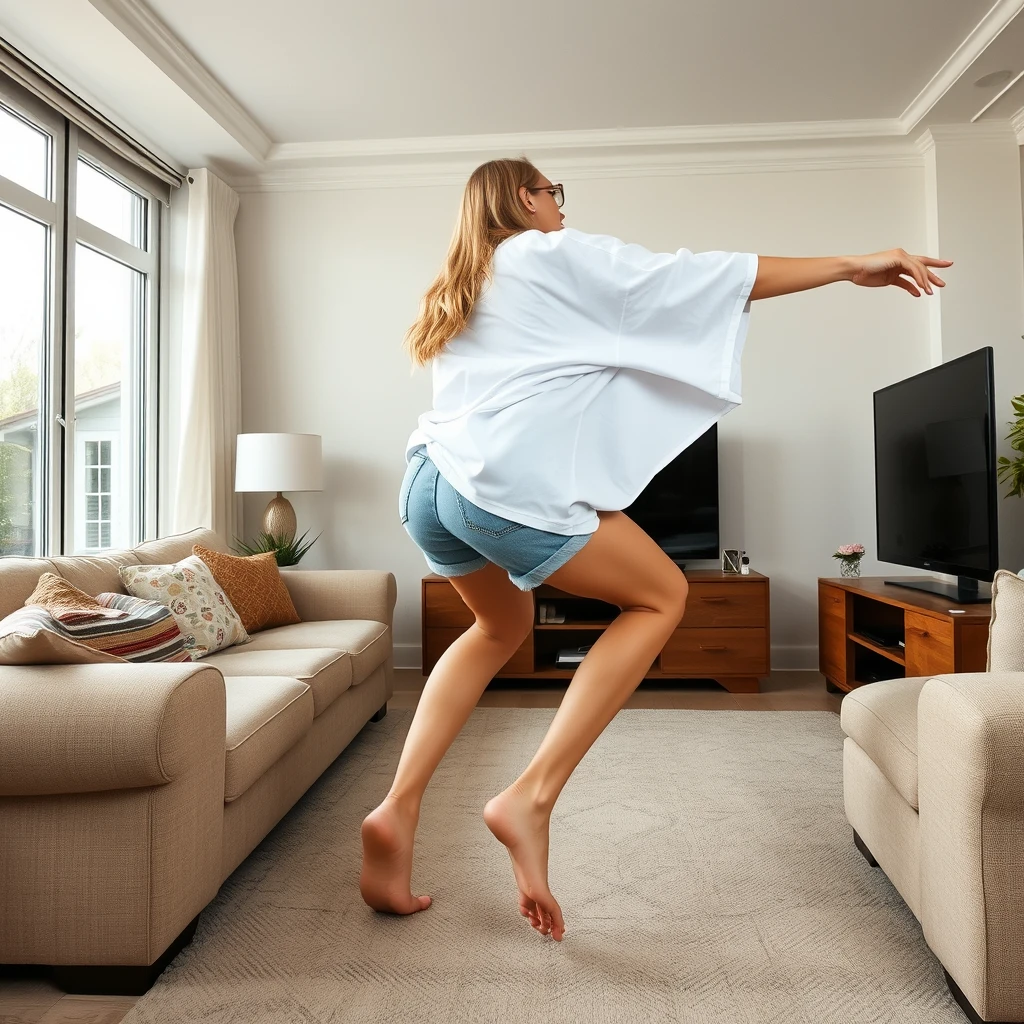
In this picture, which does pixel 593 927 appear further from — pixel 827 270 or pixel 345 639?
pixel 345 639

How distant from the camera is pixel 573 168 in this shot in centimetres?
440

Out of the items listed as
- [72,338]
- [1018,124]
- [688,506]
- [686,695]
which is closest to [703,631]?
[686,695]

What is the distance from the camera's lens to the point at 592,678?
1.42m

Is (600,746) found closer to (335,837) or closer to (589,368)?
(335,837)

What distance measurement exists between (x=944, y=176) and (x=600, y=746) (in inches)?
129

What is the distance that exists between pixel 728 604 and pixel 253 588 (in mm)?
2033

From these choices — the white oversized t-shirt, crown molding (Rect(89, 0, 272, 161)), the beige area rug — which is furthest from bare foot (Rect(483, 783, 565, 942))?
crown molding (Rect(89, 0, 272, 161))

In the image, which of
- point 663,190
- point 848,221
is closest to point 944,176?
point 848,221

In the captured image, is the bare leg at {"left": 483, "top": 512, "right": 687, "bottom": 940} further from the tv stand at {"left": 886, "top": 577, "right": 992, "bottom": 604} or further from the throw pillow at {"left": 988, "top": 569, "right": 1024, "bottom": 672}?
the tv stand at {"left": 886, "top": 577, "right": 992, "bottom": 604}

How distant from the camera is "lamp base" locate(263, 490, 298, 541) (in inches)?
161

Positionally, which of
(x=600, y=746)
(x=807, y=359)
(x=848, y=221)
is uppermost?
(x=848, y=221)

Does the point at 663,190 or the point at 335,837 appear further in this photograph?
the point at 663,190

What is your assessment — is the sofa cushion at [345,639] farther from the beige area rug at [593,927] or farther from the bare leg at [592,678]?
the bare leg at [592,678]

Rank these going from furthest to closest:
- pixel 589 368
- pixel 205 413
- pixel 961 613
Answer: pixel 205 413, pixel 961 613, pixel 589 368
